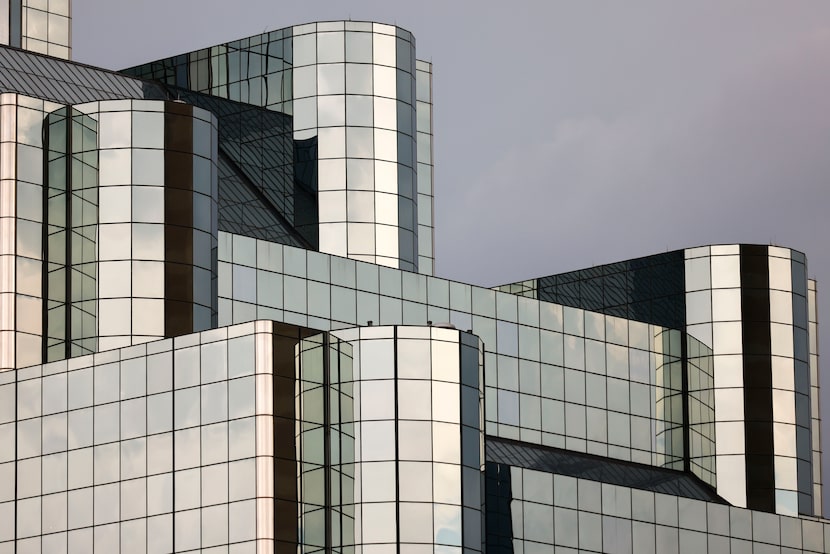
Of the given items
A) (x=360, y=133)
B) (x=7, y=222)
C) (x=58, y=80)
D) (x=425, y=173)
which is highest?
(x=425, y=173)

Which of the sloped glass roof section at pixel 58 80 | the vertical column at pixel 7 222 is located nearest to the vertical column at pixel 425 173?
the sloped glass roof section at pixel 58 80

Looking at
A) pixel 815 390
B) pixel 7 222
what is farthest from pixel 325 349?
pixel 815 390

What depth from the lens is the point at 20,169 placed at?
11638 centimetres

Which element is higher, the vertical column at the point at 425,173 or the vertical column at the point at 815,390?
the vertical column at the point at 425,173

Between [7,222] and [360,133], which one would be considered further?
[360,133]

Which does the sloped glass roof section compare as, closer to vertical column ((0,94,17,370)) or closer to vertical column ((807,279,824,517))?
vertical column ((0,94,17,370))

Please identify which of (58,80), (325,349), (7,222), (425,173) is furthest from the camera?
(425,173)

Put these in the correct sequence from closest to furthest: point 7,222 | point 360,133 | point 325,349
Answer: point 325,349, point 7,222, point 360,133

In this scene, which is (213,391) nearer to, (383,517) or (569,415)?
(383,517)

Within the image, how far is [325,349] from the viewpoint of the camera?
105m

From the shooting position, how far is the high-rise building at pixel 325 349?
10469cm

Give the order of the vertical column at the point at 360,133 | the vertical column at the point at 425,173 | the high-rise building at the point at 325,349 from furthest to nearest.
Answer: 1. the vertical column at the point at 425,173
2. the vertical column at the point at 360,133
3. the high-rise building at the point at 325,349

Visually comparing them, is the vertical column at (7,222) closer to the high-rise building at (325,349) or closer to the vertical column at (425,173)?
the high-rise building at (325,349)

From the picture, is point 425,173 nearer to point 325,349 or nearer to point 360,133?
point 360,133
